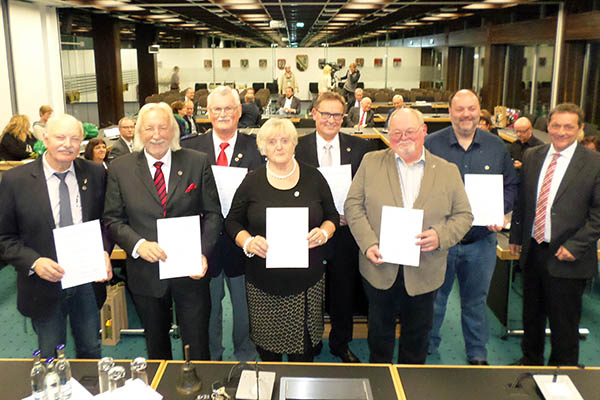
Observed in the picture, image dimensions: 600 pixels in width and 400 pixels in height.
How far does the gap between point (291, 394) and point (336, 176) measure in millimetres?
1578

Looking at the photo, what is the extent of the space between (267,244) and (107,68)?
631 inches

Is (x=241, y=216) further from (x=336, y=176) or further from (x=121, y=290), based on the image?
(x=121, y=290)

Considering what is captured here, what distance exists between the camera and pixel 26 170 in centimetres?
256

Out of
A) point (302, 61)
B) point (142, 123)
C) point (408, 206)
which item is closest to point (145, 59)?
point (302, 61)

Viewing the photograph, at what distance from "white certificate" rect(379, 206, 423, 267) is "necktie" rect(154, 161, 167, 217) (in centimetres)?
107

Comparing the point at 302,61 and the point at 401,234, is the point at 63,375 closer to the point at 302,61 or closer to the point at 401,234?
the point at 401,234

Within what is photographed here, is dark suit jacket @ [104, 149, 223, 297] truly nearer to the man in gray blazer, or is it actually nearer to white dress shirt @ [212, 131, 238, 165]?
white dress shirt @ [212, 131, 238, 165]

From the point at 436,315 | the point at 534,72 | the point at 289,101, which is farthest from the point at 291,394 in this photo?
the point at 534,72

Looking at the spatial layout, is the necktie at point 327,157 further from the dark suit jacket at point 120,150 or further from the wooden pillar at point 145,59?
the wooden pillar at point 145,59

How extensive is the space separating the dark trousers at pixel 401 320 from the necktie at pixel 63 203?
1559mm

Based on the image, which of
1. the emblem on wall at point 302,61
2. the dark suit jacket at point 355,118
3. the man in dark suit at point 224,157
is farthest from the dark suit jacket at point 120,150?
the emblem on wall at point 302,61

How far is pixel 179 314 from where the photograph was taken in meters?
2.81

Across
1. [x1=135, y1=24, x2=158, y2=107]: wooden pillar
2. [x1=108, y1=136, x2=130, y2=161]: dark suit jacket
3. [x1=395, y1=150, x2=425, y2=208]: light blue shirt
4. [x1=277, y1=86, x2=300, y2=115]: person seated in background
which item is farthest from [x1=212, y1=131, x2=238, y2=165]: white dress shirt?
[x1=135, y1=24, x2=158, y2=107]: wooden pillar

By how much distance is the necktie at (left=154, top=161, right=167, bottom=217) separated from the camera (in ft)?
8.60
